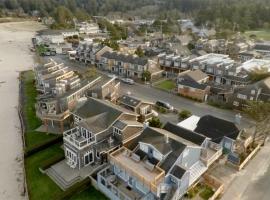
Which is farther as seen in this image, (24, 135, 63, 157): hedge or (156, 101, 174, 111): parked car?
(156, 101, 174, 111): parked car

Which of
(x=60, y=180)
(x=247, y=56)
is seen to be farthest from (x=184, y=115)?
(x=247, y=56)

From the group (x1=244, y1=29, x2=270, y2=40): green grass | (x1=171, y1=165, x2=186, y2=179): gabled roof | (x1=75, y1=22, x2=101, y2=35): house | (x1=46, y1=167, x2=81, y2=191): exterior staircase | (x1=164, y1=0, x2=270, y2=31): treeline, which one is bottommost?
(x1=46, y1=167, x2=81, y2=191): exterior staircase

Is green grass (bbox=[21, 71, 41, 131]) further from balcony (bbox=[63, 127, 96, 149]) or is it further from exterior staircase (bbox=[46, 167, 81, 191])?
exterior staircase (bbox=[46, 167, 81, 191])

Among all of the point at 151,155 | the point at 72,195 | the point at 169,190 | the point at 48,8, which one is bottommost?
the point at 72,195

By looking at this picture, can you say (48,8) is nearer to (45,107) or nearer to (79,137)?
(45,107)

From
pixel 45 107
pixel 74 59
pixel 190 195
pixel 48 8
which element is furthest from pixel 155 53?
pixel 48 8

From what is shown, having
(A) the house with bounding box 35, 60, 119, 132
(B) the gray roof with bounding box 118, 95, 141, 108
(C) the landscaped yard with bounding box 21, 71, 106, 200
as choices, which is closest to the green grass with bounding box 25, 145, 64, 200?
(C) the landscaped yard with bounding box 21, 71, 106, 200
